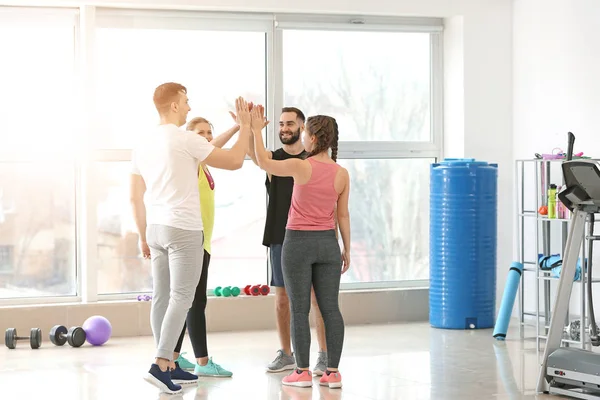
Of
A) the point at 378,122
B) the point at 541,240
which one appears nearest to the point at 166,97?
the point at 378,122

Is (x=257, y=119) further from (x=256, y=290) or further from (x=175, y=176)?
(x=256, y=290)

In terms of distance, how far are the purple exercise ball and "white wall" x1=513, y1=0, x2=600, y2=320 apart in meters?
3.52

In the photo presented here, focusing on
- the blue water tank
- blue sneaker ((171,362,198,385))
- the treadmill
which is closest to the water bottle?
the blue water tank

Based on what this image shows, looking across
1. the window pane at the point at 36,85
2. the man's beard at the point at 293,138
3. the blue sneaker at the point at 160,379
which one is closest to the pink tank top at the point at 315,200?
the man's beard at the point at 293,138

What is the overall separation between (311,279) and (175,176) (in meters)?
0.95

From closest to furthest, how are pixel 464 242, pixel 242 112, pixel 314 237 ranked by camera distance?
pixel 242 112 < pixel 314 237 < pixel 464 242

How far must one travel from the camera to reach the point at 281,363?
5.85 m

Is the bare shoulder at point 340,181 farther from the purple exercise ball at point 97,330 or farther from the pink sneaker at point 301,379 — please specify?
the purple exercise ball at point 97,330

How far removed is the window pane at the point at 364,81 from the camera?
26.6ft

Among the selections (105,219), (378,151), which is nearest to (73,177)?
(105,219)

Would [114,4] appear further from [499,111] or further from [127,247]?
[499,111]

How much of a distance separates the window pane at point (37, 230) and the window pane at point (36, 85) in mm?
215

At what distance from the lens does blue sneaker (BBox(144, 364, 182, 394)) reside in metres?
4.89

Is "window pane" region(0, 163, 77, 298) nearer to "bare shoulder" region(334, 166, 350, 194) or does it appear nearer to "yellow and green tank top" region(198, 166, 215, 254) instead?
"yellow and green tank top" region(198, 166, 215, 254)
